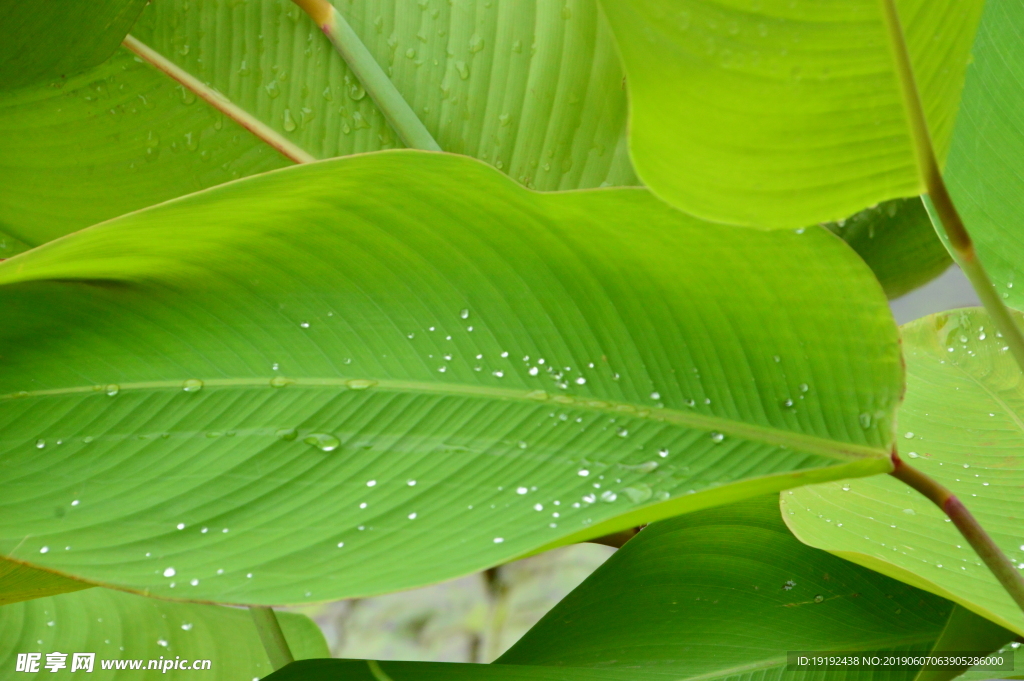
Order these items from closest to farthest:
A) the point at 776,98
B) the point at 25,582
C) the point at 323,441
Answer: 1. the point at 776,98
2. the point at 323,441
3. the point at 25,582

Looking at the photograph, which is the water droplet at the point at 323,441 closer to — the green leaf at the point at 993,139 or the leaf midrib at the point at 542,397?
the leaf midrib at the point at 542,397

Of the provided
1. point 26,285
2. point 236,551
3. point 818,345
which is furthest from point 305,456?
point 818,345

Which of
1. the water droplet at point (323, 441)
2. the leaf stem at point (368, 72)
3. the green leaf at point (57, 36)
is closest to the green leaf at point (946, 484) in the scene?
the water droplet at point (323, 441)

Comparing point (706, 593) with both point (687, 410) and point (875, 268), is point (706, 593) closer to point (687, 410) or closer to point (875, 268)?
point (687, 410)

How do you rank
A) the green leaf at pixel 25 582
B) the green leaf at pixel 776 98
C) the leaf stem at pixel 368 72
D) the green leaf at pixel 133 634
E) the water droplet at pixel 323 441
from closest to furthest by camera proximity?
the green leaf at pixel 776 98 → the water droplet at pixel 323 441 → the green leaf at pixel 25 582 → the leaf stem at pixel 368 72 → the green leaf at pixel 133 634

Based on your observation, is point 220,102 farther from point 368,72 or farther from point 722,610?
point 722,610

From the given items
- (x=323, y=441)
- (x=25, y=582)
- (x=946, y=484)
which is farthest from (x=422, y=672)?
(x=946, y=484)
